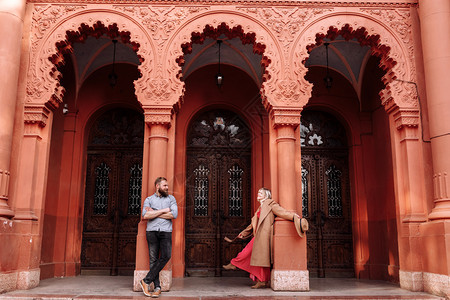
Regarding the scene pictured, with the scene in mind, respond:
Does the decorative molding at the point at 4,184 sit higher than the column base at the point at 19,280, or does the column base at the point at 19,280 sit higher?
the decorative molding at the point at 4,184

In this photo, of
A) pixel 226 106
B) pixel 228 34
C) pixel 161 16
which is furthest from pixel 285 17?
pixel 226 106

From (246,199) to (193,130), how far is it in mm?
2414

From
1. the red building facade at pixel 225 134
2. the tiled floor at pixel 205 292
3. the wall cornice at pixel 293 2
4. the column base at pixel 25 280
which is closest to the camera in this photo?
the tiled floor at pixel 205 292

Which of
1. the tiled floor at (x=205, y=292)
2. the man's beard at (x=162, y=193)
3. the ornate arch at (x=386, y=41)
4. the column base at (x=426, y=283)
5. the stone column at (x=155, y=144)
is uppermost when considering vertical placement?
the ornate arch at (x=386, y=41)

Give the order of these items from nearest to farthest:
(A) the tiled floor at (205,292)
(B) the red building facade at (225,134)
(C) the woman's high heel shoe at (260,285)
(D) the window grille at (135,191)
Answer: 1. (A) the tiled floor at (205,292)
2. (B) the red building facade at (225,134)
3. (C) the woman's high heel shoe at (260,285)
4. (D) the window grille at (135,191)

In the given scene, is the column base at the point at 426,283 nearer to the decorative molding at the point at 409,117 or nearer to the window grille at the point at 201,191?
the decorative molding at the point at 409,117

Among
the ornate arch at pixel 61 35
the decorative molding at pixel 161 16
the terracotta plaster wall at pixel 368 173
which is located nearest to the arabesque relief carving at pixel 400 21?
the terracotta plaster wall at pixel 368 173

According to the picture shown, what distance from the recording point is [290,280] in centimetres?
700

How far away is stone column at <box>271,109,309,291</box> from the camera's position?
702 cm

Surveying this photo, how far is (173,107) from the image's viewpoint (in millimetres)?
7688

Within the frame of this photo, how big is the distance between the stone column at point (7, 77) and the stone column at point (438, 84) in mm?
7607

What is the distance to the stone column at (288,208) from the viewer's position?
7020 mm

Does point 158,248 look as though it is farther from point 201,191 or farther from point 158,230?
point 201,191

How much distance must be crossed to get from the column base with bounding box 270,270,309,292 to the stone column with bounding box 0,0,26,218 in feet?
15.9
